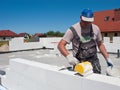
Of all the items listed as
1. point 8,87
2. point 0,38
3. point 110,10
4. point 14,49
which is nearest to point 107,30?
point 110,10

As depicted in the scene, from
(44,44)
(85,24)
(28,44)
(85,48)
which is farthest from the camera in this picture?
(44,44)

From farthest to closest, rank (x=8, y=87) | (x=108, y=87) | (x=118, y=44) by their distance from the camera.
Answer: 1. (x=118, y=44)
2. (x=8, y=87)
3. (x=108, y=87)

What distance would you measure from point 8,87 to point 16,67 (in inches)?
20.3

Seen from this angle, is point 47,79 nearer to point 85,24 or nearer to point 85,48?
point 85,48

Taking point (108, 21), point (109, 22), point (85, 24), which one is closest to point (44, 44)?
point (109, 22)

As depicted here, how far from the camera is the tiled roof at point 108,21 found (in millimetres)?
23234

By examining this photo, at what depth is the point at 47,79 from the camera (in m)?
2.49

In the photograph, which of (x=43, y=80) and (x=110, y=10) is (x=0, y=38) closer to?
(x=110, y=10)

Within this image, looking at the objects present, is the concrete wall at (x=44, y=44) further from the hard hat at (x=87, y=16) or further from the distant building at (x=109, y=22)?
the hard hat at (x=87, y=16)

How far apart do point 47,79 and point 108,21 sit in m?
24.5

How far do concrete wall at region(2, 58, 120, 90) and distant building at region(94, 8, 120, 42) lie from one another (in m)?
20.4

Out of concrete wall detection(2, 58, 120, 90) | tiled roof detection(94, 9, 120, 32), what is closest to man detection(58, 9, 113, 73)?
concrete wall detection(2, 58, 120, 90)

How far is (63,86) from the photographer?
7.41 feet

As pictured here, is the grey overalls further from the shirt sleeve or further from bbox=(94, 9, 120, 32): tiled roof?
bbox=(94, 9, 120, 32): tiled roof
